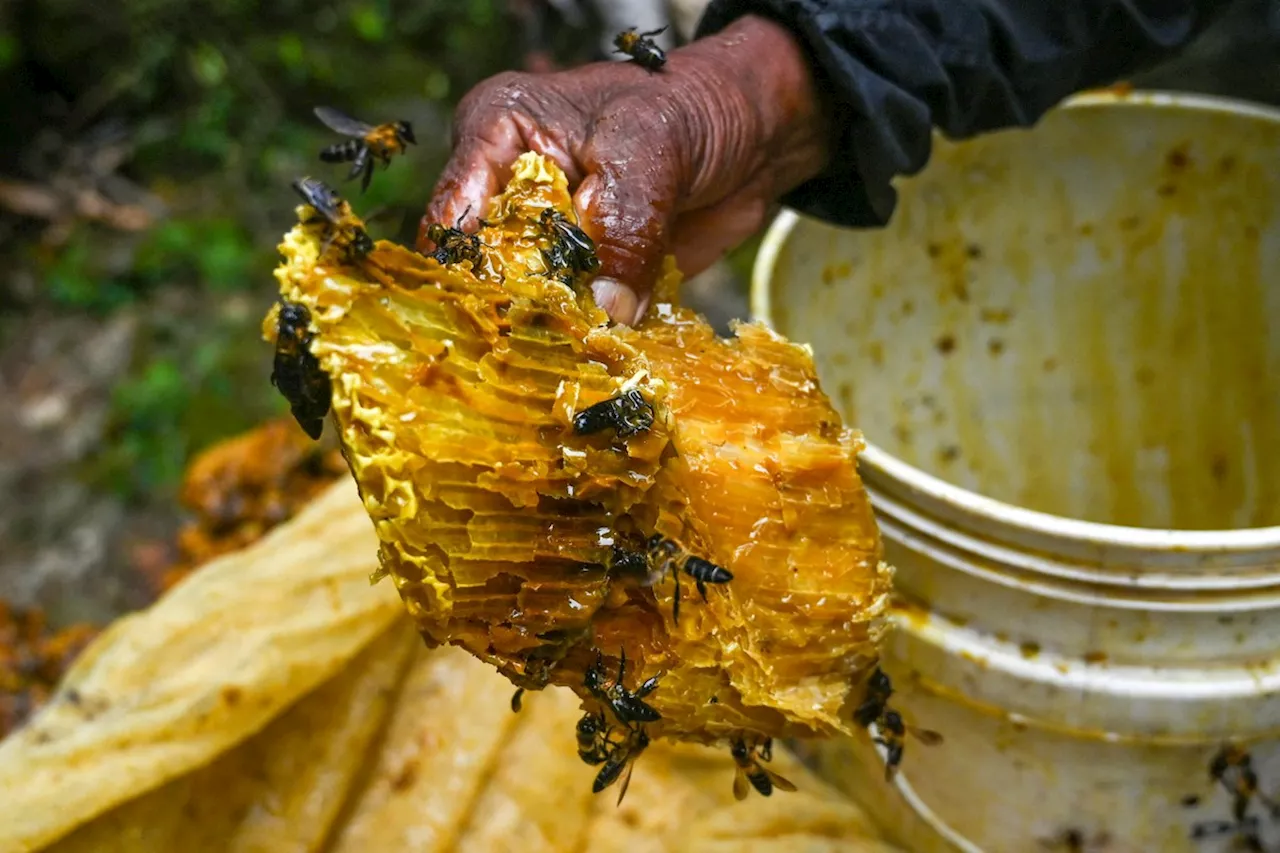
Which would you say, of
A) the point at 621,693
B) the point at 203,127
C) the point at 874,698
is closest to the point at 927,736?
the point at 874,698

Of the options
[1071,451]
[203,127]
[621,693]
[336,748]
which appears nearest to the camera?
[621,693]

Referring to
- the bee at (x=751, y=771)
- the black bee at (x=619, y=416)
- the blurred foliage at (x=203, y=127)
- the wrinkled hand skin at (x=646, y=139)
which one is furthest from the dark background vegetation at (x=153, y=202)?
the black bee at (x=619, y=416)

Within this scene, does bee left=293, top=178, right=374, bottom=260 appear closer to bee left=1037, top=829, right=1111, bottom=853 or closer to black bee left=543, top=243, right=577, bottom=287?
black bee left=543, top=243, right=577, bottom=287

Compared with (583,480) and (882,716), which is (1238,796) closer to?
(882,716)

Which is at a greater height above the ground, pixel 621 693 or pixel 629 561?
pixel 629 561

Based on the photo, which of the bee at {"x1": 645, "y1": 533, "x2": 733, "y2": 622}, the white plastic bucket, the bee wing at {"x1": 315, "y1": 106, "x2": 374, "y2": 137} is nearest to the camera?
the bee at {"x1": 645, "y1": 533, "x2": 733, "y2": 622}

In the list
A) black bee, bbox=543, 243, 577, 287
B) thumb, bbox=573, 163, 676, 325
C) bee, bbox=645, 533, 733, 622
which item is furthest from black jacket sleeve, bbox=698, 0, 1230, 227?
bee, bbox=645, 533, 733, 622

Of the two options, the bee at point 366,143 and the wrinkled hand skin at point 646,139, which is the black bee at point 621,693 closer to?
the wrinkled hand skin at point 646,139
